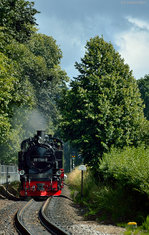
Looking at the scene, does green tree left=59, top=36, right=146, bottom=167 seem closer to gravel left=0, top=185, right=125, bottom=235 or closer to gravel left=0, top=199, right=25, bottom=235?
gravel left=0, top=185, right=125, bottom=235

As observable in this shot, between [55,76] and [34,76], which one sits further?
[55,76]

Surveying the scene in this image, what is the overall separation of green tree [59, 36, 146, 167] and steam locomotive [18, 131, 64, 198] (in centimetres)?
782

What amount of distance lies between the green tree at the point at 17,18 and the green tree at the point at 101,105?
6.12m

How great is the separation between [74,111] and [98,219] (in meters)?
12.4

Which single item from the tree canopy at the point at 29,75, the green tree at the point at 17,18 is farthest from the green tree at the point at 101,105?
the green tree at the point at 17,18

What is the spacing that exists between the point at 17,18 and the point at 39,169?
1272cm

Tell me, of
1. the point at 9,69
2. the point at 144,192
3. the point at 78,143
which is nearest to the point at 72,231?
the point at 144,192

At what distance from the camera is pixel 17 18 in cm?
2277

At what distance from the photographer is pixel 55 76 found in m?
42.7

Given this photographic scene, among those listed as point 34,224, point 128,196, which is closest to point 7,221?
point 34,224

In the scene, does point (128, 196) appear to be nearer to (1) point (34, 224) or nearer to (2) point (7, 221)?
(1) point (34, 224)

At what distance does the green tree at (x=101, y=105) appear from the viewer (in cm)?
2467

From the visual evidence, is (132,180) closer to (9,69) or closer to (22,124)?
(9,69)

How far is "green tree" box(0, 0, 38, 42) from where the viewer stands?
20712 mm
